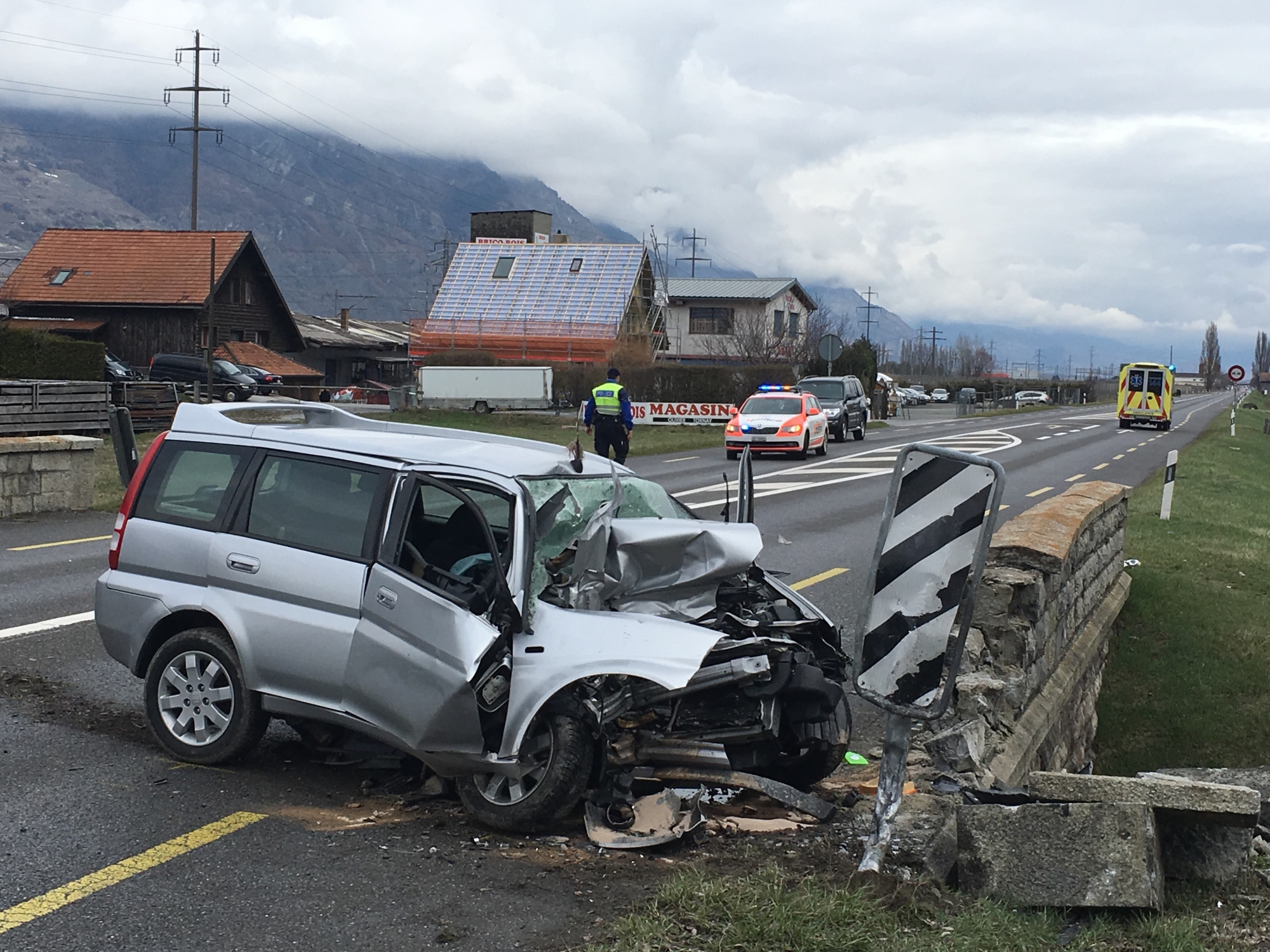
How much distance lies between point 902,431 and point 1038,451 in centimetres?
1216

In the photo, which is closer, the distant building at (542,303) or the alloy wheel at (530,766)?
the alloy wheel at (530,766)

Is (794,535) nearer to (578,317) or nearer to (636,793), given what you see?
(636,793)

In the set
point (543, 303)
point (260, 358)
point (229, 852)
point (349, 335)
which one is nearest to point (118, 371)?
point (260, 358)

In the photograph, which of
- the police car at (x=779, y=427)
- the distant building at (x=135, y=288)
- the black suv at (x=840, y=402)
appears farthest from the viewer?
the distant building at (x=135, y=288)

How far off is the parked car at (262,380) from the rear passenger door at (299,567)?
4431cm

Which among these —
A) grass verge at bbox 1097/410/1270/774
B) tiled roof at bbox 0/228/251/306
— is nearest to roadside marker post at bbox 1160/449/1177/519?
grass verge at bbox 1097/410/1270/774

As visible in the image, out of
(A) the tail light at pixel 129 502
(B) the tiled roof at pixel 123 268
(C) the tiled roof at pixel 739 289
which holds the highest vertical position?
(C) the tiled roof at pixel 739 289

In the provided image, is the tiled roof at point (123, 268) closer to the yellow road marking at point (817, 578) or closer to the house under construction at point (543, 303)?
the house under construction at point (543, 303)

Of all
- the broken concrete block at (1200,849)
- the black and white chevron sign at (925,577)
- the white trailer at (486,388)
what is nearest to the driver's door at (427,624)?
the black and white chevron sign at (925,577)

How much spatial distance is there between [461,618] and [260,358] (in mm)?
57225

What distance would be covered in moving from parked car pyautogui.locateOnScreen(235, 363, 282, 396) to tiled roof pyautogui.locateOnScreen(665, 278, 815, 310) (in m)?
37.1

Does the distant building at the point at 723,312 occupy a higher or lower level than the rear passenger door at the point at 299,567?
higher

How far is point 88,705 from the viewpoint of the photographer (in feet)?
23.1

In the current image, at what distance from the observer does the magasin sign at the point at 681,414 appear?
132 feet
